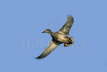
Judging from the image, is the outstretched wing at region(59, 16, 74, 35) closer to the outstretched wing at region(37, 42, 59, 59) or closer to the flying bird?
the flying bird

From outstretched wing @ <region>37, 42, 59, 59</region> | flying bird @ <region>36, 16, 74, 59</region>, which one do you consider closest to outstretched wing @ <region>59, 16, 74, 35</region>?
flying bird @ <region>36, 16, 74, 59</region>

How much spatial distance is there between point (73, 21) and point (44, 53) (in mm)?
3066

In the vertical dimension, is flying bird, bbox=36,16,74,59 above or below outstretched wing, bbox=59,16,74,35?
below

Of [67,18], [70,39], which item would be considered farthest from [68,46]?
[67,18]

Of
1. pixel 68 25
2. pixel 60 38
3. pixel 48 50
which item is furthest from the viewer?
pixel 48 50

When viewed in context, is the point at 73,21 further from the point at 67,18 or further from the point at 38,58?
the point at 38,58

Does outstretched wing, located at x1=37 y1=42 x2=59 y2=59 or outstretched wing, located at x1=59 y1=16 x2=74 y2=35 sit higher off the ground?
outstretched wing, located at x1=59 y1=16 x2=74 y2=35

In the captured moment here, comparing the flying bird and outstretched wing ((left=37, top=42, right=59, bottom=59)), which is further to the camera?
outstretched wing ((left=37, top=42, right=59, bottom=59))

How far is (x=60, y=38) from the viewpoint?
160 feet

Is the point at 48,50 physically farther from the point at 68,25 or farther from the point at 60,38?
the point at 60,38

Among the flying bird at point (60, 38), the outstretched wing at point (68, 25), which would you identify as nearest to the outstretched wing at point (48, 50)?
the flying bird at point (60, 38)

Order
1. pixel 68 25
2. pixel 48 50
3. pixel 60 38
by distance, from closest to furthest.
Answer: pixel 60 38, pixel 68 25, pixel 48 50

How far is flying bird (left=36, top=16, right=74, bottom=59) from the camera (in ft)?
160

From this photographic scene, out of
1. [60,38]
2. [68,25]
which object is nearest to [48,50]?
[68,25]
